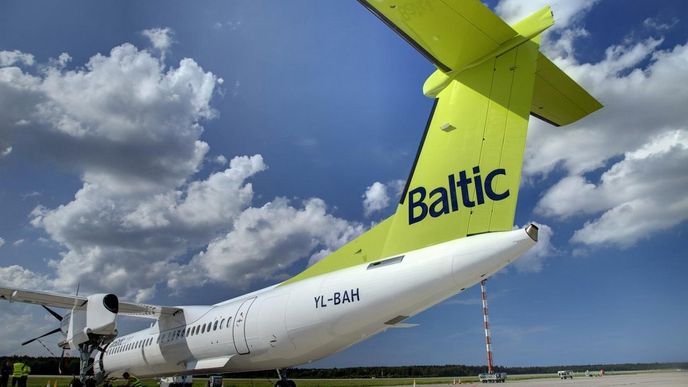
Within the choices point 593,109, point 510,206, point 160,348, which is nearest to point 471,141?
point 510,206

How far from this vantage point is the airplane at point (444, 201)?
538 centimetres

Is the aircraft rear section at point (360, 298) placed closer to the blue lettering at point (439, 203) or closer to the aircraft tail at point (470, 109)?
the aircraft tail at point (470, 109)

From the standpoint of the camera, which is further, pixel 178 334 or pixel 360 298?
pixel 178 334

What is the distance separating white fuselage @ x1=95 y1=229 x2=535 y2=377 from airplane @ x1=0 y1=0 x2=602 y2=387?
0.02 meters

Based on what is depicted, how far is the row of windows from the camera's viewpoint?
30.8ft

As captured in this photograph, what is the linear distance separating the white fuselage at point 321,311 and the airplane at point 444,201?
0.02 meters

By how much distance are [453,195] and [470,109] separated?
46.4 inches

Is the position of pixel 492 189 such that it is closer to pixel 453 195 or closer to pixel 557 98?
pixel 453 195

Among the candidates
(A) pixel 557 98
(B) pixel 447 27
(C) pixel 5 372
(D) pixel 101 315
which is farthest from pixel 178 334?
(A) pixel 557 98

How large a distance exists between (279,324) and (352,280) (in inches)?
72.1

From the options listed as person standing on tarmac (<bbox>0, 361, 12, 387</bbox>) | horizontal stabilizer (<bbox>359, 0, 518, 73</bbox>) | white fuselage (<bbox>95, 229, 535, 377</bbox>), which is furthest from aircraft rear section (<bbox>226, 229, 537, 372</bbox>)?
person standing on tarmac (<bbox>0, 361, 12, 387</bbox>)

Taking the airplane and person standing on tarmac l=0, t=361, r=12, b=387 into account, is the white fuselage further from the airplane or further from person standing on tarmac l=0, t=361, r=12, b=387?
person standing on tarmac l=0, t=361, r=12, b=387

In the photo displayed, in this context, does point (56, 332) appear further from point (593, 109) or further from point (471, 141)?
point (593, 109)

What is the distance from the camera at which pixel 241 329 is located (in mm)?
8594
